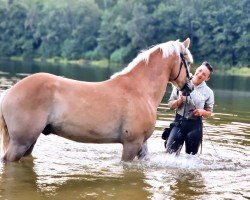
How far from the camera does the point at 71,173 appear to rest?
7938 mm

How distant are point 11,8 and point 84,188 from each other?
118011 millimetres

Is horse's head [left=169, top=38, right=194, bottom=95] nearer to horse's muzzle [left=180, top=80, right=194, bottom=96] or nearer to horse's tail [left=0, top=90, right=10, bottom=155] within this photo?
horse's muzzle [left=180, top=80, right=194, bottom=96]

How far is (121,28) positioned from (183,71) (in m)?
90.6

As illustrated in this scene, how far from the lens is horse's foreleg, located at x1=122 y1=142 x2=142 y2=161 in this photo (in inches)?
318

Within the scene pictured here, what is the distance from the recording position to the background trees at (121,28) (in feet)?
282

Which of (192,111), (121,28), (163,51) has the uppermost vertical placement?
(121,28)

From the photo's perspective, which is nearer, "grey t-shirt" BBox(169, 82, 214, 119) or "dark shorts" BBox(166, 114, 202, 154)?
"grey t-shirt" BBox(169, 82, 214, 119)

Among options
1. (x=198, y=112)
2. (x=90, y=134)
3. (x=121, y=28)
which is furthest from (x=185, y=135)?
(x=121, y=28)

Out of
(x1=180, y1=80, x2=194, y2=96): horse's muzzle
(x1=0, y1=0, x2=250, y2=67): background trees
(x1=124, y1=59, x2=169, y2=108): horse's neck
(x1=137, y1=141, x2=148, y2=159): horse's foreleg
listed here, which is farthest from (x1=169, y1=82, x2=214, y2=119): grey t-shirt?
(x1=0, y1=0, x2=250, y2=67): background trees

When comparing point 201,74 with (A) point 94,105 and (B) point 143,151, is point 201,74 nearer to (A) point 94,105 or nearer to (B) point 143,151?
(B) point 143,151

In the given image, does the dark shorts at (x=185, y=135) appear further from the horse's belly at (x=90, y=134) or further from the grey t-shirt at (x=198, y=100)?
the horse's belly at (x=90, y=134)

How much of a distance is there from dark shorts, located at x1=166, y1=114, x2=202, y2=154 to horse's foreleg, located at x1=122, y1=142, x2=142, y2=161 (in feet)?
4.72

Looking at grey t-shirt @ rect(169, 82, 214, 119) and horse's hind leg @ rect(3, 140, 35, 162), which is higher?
grey t-shirt @ rect(169, 82, 214, 119)

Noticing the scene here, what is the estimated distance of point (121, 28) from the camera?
9788 cm
